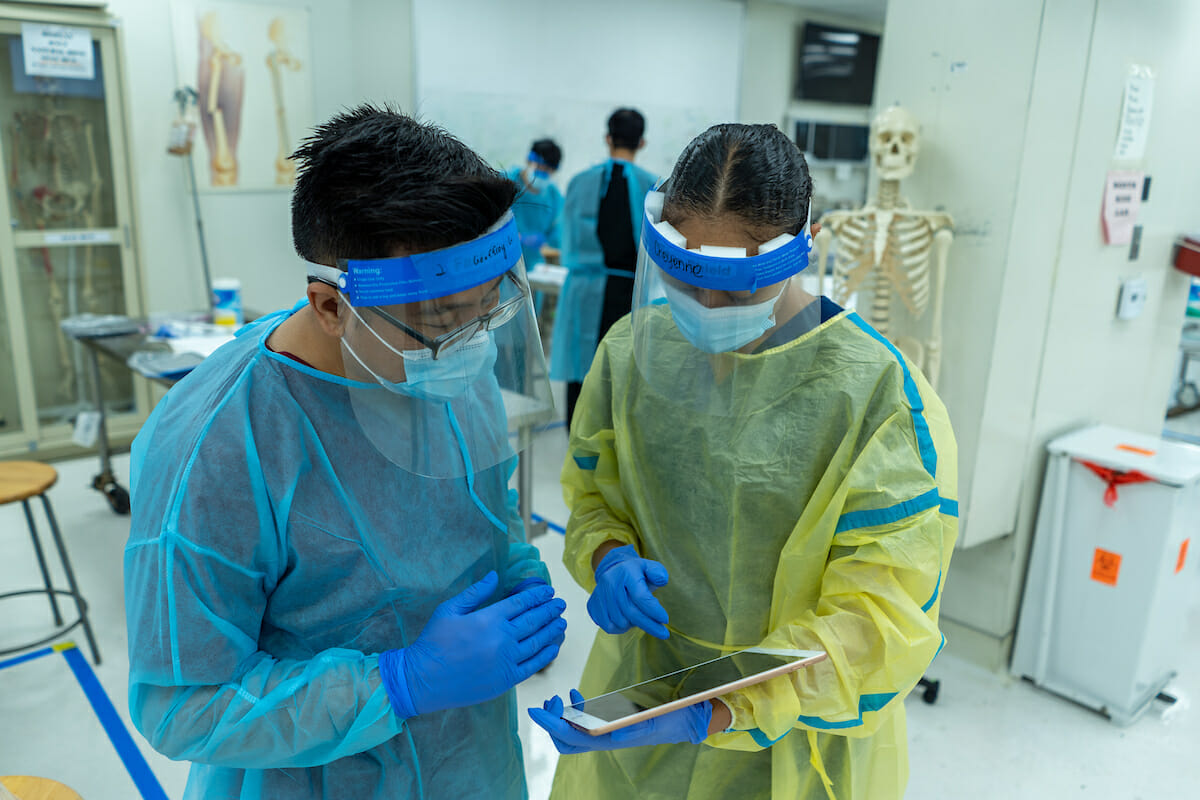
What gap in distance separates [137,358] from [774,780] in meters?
2.39

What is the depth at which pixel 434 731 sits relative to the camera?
3.17 ft

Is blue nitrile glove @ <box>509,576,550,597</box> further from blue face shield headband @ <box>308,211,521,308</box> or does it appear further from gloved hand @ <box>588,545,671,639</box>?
blue face shield headband @ <box>308,211,521,308</box>

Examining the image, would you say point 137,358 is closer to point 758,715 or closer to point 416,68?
point 758,715

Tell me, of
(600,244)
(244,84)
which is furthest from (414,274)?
(244,84)

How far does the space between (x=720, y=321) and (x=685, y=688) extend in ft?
1.43

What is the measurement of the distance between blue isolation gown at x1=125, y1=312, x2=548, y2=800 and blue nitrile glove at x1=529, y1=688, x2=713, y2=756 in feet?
0.44

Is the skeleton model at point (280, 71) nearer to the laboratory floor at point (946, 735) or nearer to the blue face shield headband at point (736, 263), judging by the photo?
the laboratory floor at point (946, 735)

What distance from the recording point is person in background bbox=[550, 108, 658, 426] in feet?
11.7

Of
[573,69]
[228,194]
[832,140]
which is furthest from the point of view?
[832,140]

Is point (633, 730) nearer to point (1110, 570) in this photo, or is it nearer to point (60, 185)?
point (1110, 570)

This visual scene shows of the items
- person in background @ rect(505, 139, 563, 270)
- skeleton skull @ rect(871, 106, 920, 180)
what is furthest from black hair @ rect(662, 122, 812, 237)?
person in background @ rect(505, 139, 563, 270)

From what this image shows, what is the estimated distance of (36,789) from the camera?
114 cm

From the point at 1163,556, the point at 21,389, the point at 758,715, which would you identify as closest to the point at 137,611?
the point at 758,715

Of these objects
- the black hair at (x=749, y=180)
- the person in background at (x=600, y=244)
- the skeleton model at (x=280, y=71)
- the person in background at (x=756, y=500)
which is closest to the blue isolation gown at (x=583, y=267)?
the person in background at (x=600, y=244)
